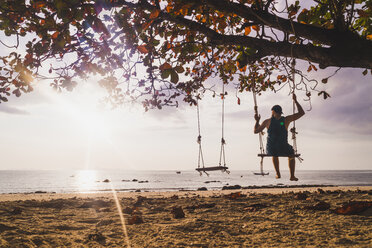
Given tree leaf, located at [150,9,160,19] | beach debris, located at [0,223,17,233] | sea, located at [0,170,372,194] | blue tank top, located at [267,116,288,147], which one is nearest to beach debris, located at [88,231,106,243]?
beach debris, located at [0,223,17,233]

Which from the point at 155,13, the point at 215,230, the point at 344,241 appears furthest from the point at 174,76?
the point at 344,241

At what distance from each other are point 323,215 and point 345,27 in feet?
12.9

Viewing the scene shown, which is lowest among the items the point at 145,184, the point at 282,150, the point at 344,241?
the point at 145,184

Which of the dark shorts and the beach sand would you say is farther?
the dark shorts

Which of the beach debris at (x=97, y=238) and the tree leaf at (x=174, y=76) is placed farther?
the beach debris at (x=97, y=238)

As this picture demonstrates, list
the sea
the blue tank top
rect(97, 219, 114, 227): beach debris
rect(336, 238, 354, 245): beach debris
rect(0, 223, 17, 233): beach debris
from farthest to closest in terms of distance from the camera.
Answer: the sea
the blue tank top
rect(97, 219, 114, 227): beach debris
rect(0, 223, 17, 233): beach debris
rect(336, 238, 354, 245): beach debris

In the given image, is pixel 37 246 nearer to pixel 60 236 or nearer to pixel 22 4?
pixel 60 236

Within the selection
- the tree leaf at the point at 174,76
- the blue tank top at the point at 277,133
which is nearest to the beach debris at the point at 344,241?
the tree leaf at the point at 174,76

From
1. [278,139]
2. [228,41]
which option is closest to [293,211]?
[278,139]

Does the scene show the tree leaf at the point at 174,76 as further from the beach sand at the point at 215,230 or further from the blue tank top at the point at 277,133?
the blue tank top at the point at 277,133

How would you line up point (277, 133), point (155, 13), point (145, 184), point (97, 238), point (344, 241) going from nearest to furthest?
point (344, 241) → point (97, 238) → point (155, 13) → point (277, 133) → point (145, 184)

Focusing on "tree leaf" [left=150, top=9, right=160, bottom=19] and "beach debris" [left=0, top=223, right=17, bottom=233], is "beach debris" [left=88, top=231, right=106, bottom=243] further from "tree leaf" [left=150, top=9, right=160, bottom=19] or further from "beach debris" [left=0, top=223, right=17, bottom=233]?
"tree leaf" [left=150, top=9, right=160, bottom=19]

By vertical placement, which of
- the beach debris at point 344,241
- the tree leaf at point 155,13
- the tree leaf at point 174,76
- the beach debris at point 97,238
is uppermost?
the tree leaf at point 155,13

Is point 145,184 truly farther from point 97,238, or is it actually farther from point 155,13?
point 155,13
